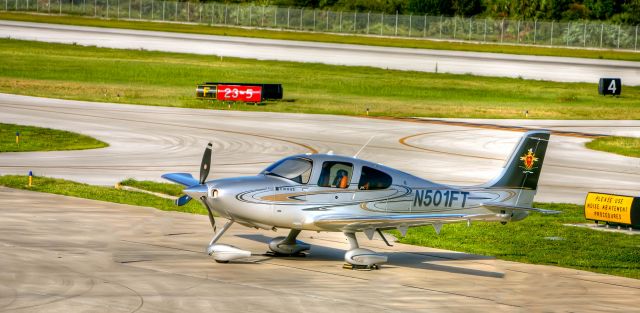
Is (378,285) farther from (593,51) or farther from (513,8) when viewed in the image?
(513,8)

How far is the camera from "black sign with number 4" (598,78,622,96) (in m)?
81.8

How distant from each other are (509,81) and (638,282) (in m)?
66.2

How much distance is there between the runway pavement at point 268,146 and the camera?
42250mm

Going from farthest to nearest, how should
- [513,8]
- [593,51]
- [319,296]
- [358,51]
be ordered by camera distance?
[513,8] < [593,51] < [358,51] < [319,296]

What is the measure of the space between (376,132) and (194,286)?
35930 mm

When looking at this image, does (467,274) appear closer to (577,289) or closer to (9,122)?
(577,289)

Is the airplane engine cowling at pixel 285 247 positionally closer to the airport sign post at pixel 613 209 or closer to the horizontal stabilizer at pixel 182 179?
the horizontal stabilizer at pixel 182 179

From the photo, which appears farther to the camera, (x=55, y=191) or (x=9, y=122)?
(x=9, y=122)

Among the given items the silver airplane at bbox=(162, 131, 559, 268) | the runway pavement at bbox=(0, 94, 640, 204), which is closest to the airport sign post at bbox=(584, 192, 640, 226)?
the runway pavement at bbox=(0, 94, 640, 204)

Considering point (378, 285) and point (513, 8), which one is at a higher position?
point (513, 8)

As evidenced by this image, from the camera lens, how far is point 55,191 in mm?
34844

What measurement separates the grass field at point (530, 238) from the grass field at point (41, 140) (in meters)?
11.1

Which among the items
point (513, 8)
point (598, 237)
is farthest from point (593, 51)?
point (598, 237)

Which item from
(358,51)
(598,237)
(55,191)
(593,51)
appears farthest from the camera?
(593,51)
